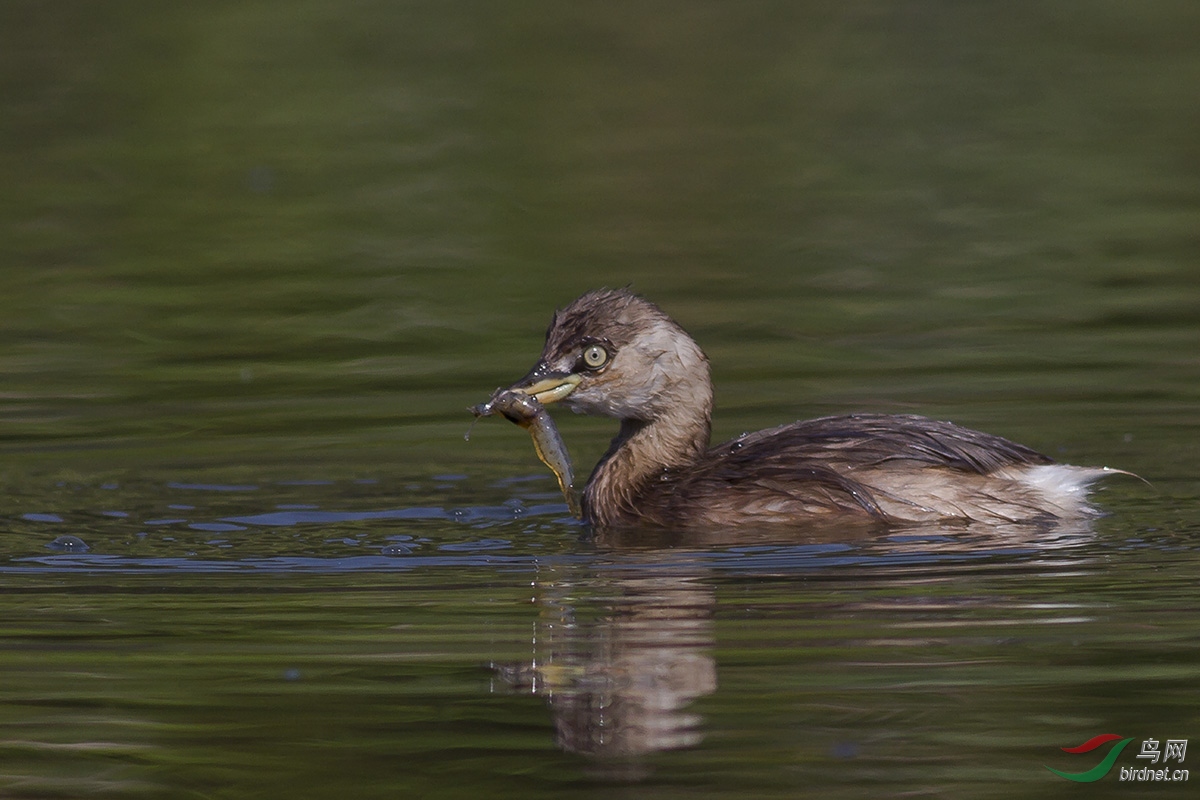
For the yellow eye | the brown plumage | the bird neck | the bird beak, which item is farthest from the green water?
the yellow eye

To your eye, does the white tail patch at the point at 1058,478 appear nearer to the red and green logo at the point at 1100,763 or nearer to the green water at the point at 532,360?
the green water at the point at 532,360

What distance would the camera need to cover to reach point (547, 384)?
8.58 meters

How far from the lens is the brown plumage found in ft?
26.0

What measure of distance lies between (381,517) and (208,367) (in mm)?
3259

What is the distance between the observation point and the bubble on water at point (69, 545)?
309 inches

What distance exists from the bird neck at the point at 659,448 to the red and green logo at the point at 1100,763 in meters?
3.56

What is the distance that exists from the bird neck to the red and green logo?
3.56 meters

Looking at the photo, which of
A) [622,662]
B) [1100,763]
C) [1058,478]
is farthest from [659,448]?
[1100,763]

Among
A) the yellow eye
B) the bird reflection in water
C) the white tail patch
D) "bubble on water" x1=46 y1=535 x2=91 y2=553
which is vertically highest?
the yellow eye

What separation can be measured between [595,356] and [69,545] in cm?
217

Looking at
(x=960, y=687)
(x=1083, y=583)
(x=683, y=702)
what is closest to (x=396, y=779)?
(x=683, y=702)

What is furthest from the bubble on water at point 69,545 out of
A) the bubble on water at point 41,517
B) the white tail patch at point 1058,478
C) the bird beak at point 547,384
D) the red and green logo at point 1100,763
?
the red and green logo at point 1100,763

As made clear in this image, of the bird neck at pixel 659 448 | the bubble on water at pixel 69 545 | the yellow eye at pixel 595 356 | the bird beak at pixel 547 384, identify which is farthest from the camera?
the bird neck at pixel 659 448

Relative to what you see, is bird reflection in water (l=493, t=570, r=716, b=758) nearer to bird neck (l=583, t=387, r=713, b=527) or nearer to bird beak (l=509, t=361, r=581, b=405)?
bird beak (l=509, t=361, r=581, b=405)
